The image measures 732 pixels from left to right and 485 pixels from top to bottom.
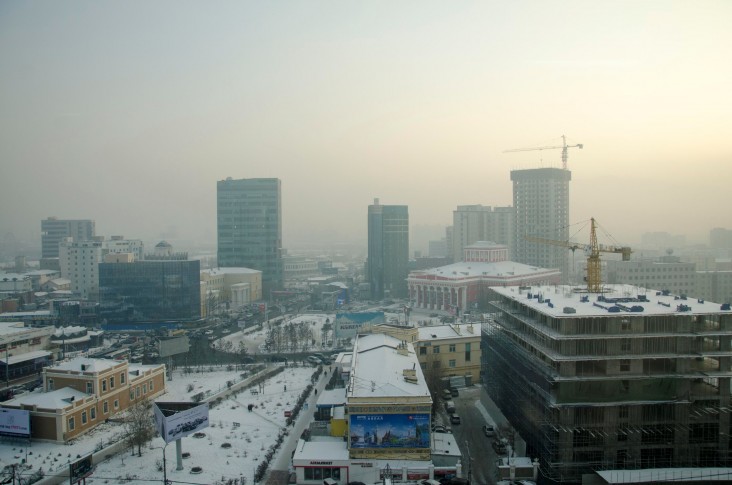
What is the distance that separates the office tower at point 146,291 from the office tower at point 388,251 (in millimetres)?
19345

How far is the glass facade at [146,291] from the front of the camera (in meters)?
39.0

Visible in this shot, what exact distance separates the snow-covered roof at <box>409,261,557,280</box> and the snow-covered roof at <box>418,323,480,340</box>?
18.6m

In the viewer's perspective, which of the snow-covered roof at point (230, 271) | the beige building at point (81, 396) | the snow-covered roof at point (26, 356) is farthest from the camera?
the snow-covered roof at point (230, 271)

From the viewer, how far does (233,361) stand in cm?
2709

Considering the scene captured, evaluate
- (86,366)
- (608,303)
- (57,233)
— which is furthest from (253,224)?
(608,303)

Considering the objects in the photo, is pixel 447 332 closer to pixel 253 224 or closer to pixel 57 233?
pixel 253 224

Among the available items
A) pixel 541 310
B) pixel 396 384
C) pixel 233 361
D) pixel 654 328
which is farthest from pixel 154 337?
pixel 654 328

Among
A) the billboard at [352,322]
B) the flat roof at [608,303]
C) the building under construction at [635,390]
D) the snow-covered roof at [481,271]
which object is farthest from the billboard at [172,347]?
the snow-covered roof at [481,271]

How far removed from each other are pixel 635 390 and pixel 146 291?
33.2 meters

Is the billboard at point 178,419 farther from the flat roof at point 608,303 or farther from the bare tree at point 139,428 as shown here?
the flat roof at point 608,303

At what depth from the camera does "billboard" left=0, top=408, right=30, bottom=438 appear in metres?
16.3

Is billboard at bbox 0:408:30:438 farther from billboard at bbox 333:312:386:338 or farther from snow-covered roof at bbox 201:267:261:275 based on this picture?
snow-covered roof at bbox 201:267:261:275

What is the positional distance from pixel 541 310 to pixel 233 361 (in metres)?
16.8

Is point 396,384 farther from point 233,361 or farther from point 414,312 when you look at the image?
point 414,312
